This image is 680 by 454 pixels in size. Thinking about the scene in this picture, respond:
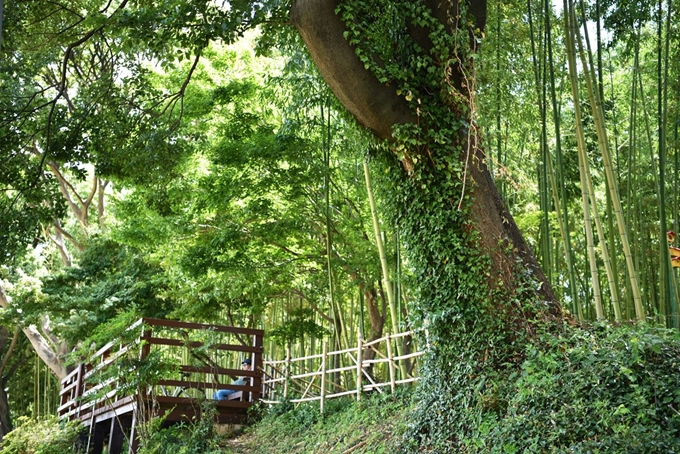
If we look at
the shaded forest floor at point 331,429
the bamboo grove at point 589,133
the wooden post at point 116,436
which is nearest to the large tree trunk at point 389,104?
the bamboo grove at point 589,133

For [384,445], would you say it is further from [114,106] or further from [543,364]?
[114,106]

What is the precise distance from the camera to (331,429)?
23.4ft

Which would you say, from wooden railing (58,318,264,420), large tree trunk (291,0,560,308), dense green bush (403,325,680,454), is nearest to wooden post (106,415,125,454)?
wooden railing (58,318,264,420)

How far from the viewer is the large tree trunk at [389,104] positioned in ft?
16.5

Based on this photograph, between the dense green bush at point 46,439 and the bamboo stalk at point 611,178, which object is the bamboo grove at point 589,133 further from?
the dense green bush at point 46,439

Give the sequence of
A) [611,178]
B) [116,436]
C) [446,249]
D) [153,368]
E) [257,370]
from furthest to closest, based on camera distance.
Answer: [257,370] < [116,436] < [153,368] < [446,249] < [611,178]

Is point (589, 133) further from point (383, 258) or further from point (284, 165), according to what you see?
point (284, 165)

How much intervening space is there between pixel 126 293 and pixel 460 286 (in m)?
8.41

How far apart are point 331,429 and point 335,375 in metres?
4.54

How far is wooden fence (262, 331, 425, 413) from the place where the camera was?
7266 mm

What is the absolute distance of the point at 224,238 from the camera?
368 inches

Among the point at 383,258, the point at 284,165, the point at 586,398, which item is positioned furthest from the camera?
the point at 284,165

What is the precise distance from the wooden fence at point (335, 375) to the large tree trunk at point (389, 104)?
1.25m

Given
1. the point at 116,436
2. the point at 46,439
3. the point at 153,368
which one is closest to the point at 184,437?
the point at 153,368
